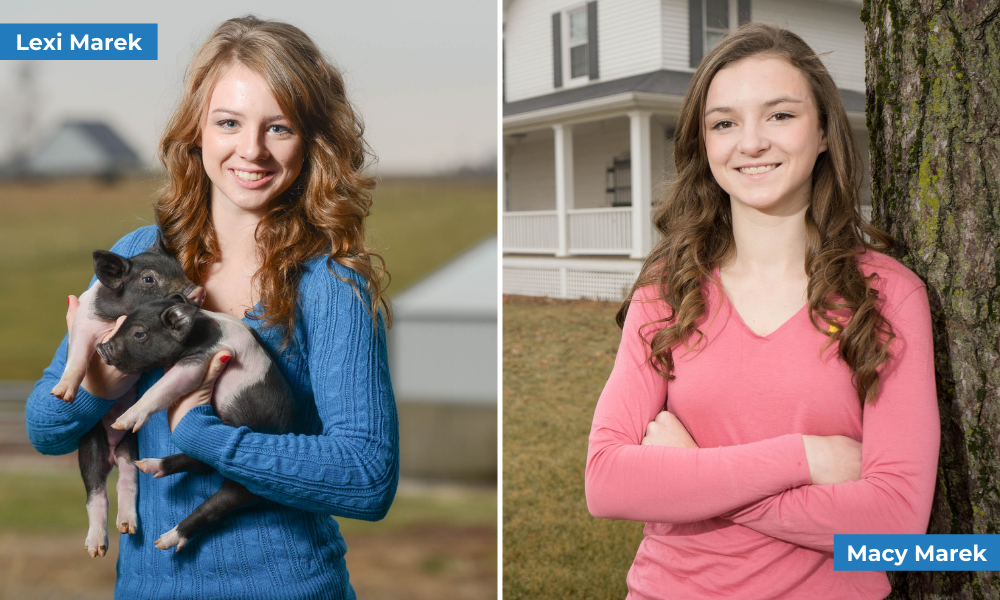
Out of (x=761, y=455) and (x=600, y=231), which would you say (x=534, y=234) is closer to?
(x=600, y=231)

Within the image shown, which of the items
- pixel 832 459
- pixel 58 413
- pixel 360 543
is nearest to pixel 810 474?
pixel 832 459

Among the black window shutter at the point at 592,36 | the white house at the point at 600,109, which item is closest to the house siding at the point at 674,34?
the white house at the point at 600,109

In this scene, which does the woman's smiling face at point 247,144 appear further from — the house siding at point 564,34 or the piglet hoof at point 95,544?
the house siding at point 564,34

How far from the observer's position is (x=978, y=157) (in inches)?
61.0

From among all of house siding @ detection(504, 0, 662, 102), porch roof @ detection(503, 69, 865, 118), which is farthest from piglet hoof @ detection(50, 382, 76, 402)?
house siding @ detection(504, 0, 662, 102)

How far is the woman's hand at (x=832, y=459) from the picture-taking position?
129cm

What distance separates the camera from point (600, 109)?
8.12 meters

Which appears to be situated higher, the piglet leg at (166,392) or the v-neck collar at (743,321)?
the v-neck collar at (743,321)

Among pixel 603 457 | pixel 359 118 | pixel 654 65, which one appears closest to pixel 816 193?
pixel 603 457

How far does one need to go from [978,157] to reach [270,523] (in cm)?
172

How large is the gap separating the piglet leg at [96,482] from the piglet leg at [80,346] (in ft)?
0.36

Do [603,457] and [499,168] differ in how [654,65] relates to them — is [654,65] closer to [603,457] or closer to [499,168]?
[499,168]

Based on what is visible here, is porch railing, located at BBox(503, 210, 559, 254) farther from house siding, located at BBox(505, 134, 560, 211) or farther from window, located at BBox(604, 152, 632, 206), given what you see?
window, located at BBox(604, 152, 632, 206)

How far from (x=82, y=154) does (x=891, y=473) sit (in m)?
2.40
